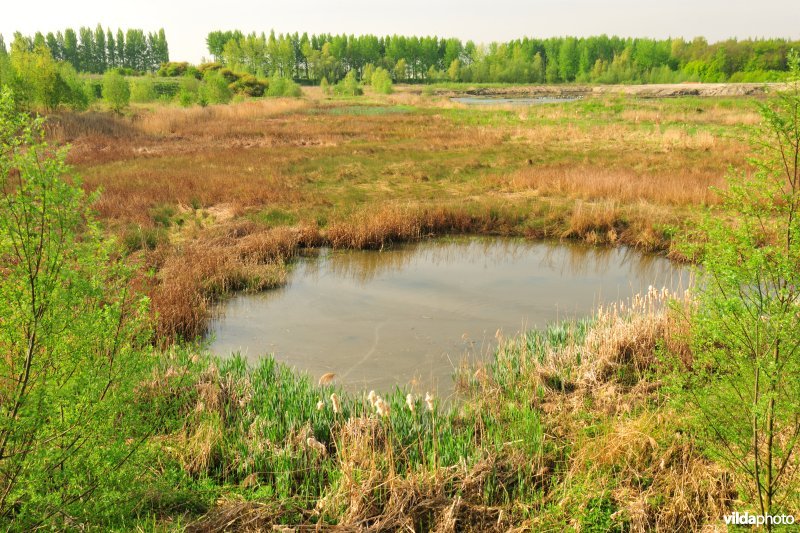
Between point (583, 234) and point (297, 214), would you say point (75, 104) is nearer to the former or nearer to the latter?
point (297, 214)

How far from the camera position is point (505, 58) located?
145 meters

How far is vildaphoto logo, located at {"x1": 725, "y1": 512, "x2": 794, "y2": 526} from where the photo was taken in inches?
127

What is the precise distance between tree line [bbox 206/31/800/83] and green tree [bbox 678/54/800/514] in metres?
114

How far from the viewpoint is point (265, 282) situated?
10.6 metres

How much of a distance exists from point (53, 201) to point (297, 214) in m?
11.4

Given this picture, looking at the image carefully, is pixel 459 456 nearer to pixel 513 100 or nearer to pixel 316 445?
pixel 316 445

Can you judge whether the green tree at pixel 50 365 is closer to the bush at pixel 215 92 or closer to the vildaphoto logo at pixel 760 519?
the vildaphoto logo at pixel 760 519

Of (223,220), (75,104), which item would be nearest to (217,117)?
(75,104)

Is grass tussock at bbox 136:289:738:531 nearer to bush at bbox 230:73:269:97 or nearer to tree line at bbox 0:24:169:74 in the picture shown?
bush at bbox 230:73:269:97

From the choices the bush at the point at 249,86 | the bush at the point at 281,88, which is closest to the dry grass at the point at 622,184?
the bush at the point at 281,88

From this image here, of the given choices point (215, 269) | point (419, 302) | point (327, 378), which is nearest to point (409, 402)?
point (327, 378)

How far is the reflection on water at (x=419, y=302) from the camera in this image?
765 centimetres

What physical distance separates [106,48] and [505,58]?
95.6m

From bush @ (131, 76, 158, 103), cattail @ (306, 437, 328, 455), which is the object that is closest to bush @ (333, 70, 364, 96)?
bush @ (131, 76, 158, 103)
